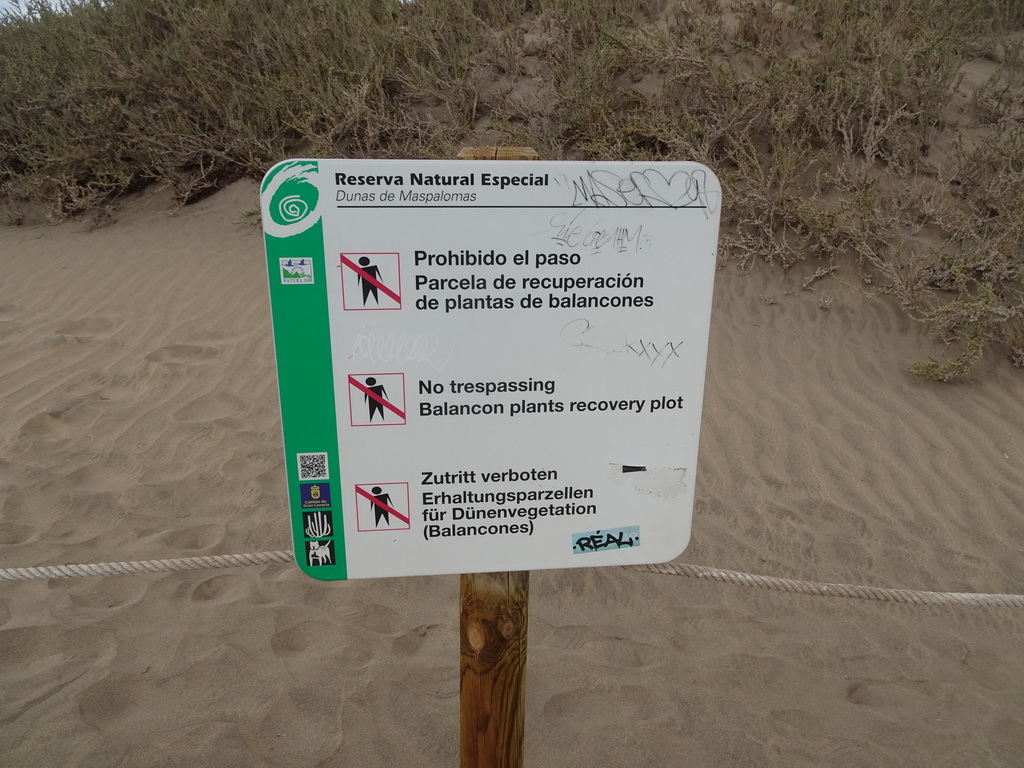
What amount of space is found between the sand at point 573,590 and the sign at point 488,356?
3.87 feet

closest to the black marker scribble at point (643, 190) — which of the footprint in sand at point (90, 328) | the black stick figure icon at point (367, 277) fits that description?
the black stick figure icon at point (367, 277)

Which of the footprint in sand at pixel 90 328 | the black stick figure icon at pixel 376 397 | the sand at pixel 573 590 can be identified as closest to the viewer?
the black stick figure icon at pixel 376 397

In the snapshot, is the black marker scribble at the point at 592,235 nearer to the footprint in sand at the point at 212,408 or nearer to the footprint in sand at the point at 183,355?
the footprint in sand at the point at 212,408

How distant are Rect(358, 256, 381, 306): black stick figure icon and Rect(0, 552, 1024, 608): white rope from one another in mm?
981

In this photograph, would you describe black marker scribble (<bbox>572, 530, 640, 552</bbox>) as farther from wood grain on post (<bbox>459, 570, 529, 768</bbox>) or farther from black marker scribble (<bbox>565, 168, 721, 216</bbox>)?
black marker scribble (<bbox>565, 168, 721, 216</bbox>)

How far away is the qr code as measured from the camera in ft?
4.74

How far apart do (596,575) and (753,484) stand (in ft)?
3.85

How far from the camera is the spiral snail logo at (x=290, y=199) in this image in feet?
4.17

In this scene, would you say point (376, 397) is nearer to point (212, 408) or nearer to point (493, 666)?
point (493, 666)

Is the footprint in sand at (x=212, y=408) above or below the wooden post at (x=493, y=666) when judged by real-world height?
below

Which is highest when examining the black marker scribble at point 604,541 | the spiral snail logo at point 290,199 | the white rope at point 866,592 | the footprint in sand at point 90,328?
the spiral snail logo at point 290,199

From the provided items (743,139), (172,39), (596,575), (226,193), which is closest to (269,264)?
(596,575)

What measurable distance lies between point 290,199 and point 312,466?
51 cm

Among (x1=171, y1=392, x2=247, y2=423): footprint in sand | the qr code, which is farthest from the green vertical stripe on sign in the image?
(x1=171, y1=392, x2=247, y2=423): footprint in sand
